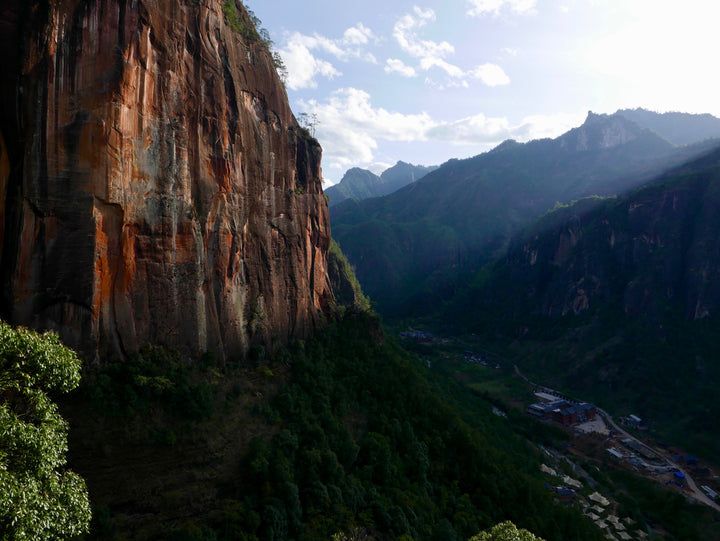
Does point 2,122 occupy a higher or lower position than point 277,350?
higher

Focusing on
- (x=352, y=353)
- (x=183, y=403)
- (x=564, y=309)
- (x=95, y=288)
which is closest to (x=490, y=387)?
(x=564, y=309)

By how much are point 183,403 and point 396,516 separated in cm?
1725

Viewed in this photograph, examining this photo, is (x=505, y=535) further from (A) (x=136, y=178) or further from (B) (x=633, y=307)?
(B) (x=633, y=307)

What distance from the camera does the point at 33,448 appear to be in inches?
435

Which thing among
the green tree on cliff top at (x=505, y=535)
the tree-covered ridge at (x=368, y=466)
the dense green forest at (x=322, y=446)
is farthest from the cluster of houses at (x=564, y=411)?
the green tree on cliff top at (x=505, y=535)

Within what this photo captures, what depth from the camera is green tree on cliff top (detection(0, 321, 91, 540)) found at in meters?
10.0

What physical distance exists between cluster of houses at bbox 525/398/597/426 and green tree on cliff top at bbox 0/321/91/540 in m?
80.0

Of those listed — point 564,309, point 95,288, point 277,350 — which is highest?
point 95,288

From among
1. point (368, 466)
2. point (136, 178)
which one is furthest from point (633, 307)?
point (136, 178)

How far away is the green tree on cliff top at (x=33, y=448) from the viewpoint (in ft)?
32.9

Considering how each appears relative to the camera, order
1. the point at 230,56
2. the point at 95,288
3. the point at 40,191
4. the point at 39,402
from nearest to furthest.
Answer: the point at 39,402
the point at 40,191
the point at 95,288
the point at 230,56

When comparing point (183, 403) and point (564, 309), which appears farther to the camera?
point (564, 309)

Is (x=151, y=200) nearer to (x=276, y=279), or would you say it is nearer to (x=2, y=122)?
(x=2, y=122)

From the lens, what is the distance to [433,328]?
484 feet
